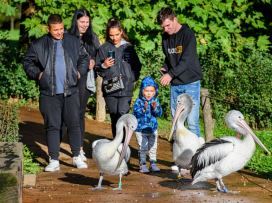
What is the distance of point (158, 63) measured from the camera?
400 inches

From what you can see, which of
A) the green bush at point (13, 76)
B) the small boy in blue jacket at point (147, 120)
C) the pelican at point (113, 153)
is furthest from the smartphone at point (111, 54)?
the green bush at point (13, 76)

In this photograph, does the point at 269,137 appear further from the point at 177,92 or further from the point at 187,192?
the point at 187,192

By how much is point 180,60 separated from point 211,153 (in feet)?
5.52

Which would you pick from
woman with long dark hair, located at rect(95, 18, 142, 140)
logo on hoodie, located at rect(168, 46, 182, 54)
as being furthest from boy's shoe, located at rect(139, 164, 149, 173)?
logo on hoodie, located at rect(168, 46, 182, 54)

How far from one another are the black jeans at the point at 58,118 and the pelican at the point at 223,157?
6.76ft

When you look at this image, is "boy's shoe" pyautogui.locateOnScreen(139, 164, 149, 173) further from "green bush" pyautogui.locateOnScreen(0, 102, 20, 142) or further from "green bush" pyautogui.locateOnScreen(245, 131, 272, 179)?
"green bush" pyautogui.locateOnScreen(0, 102, 20, 142)

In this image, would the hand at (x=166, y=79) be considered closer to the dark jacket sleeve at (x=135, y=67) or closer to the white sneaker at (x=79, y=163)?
the dark jacket sleeve at (x=135, y=67)

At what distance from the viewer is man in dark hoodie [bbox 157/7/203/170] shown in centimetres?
581

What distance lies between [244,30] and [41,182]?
7.83 meters

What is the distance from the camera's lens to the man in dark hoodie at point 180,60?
5809 millimetres

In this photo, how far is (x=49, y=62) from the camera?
572 centimetres

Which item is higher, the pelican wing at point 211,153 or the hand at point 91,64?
the hand at point 91,64

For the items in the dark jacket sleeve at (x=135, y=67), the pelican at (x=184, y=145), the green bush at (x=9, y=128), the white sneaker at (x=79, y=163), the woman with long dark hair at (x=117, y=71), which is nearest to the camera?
the pelican at (x=184, y=145)

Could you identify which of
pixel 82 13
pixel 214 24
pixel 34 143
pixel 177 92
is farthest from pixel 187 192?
pixel 214 24
